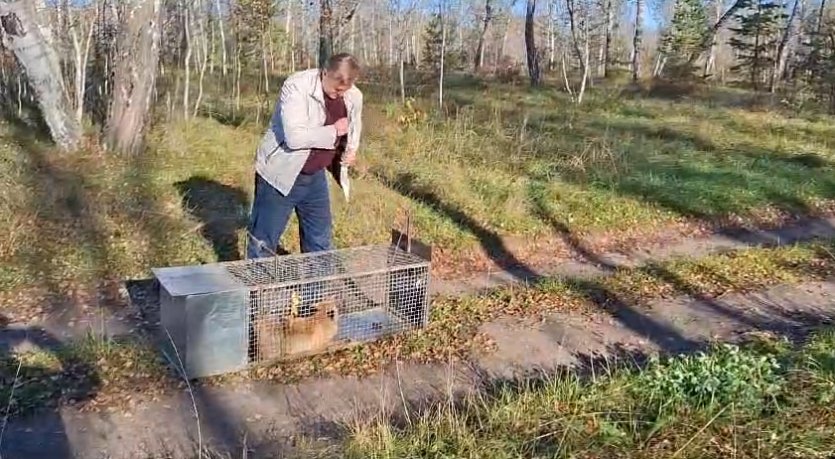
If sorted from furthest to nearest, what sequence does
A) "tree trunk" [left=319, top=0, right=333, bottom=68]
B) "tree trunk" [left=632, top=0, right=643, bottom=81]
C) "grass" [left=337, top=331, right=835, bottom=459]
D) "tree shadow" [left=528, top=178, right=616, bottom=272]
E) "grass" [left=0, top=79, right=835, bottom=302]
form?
"tree trunk" [left=632, top=0, right=643, bottom=81], "tree trunk" [left=319, top=0, right=333, bottom=68], "tree shadow" [left=528, top=178, right=616, bottom=272], "grass" [left=0, top=79, right=835, bottom=302], "grass" [left=337, top=331, right=835, bottom=459]

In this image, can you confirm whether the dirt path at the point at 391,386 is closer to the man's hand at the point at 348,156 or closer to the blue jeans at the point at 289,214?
the blue jeans at the point at 289,214

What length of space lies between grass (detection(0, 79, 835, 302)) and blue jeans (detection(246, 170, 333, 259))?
4.06 ft

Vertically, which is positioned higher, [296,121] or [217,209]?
[296,121]

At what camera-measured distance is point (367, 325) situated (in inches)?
160

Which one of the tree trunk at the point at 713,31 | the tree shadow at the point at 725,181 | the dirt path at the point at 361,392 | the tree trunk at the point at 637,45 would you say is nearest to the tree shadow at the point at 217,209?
the dirt path at the point at 361,392

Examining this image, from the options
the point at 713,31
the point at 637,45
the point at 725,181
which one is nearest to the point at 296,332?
the point at 725,181

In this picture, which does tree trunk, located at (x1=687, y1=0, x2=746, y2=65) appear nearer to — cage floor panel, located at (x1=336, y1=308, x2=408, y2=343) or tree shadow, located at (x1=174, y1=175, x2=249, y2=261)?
tree shadow, located at (x1=174, y1=175, x2=249, y2=261)

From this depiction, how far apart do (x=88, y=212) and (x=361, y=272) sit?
3440 millimetres

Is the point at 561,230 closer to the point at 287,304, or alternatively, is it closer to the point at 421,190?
the point at 421,190

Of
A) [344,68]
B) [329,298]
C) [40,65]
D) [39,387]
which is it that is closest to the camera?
[39,387]

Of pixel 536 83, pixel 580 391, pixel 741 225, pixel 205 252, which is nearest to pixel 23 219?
pixel 205 252

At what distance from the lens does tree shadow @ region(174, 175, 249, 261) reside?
19.2 feet

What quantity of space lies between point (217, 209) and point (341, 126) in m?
2.66

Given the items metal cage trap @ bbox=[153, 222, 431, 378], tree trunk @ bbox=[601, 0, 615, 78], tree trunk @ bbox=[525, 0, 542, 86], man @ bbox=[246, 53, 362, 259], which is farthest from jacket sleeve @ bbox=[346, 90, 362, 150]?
tree trunk @ bbox=[601, 0, 615, 78]
